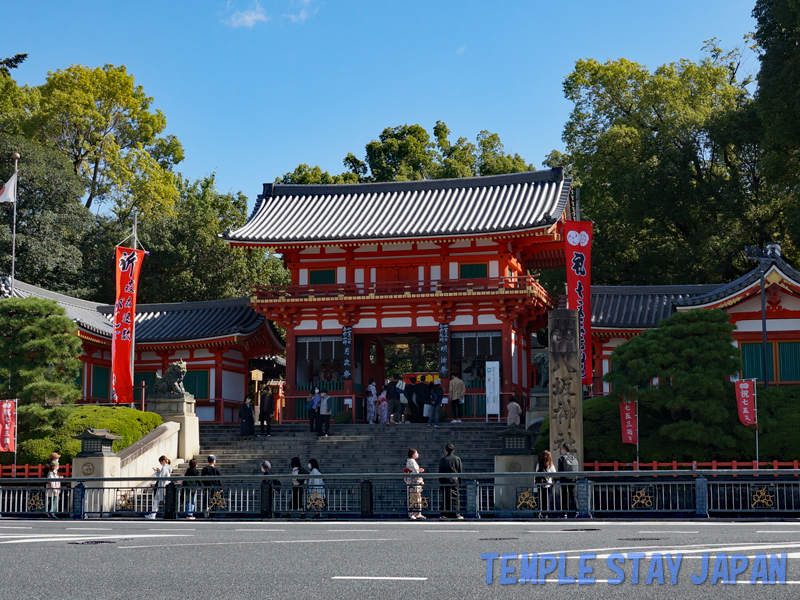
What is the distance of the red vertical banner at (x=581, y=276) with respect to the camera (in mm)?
28672

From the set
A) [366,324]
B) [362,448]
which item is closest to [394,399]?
[362,448]

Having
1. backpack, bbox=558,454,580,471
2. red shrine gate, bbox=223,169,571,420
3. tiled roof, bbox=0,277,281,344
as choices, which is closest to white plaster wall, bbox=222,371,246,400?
tiled roof, bbox=0,277,281,344

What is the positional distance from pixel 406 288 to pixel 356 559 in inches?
950

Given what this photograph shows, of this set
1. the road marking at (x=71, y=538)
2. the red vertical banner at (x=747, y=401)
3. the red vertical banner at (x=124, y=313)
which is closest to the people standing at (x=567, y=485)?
the red vertical banner at (x=747, y=401)

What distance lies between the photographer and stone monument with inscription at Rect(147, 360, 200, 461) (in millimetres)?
27281

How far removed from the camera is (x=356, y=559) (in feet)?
32.2

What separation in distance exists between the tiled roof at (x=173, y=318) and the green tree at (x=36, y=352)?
251 inches

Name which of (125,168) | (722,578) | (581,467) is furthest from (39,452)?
(125,168)

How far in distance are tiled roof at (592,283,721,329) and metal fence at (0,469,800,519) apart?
12.8 meters

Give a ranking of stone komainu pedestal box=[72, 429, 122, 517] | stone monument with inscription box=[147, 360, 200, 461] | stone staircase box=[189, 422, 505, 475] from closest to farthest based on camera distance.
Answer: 1. stone komainu pedestal box=[72, 429, 122, 517]
2. stone staircase box=[189, 422, 505, 475]
3. stone monument with inscription box=[147, 360, 200, 461]

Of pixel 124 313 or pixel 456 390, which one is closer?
pixel 456 390

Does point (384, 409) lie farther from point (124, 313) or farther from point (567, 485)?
point (567, 485)

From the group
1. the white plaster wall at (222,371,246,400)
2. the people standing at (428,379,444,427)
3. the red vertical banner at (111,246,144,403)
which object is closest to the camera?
the people standing at (428,379,444,427)

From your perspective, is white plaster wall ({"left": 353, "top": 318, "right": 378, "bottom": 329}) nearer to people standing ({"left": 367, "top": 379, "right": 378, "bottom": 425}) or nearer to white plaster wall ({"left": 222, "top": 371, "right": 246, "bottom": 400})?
people standing ({"left": 367, "top": 379, "right": 378, "bottom": 425})
